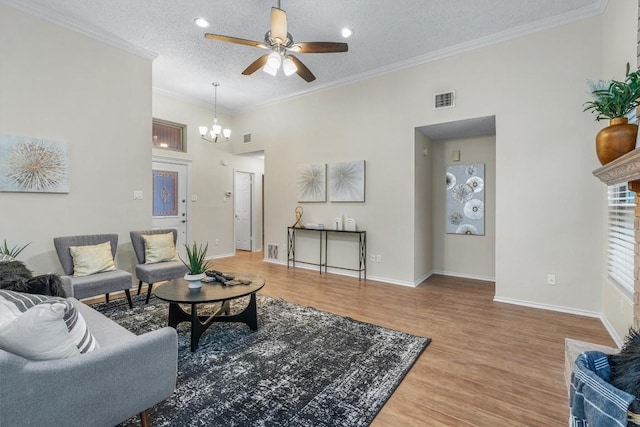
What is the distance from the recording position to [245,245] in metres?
7.91

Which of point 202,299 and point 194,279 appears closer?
point 202,299

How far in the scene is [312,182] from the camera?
558 centimetres

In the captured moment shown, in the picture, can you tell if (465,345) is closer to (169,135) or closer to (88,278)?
(88,278)

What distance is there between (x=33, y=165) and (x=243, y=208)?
4.57 metres

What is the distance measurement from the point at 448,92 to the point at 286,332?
3.78m

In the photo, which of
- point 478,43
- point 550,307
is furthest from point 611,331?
point 478,43

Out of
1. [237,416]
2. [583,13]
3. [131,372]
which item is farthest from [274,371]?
[583,13]

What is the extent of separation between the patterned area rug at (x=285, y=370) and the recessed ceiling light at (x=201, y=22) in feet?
11.2

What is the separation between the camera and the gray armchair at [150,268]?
3.69 m

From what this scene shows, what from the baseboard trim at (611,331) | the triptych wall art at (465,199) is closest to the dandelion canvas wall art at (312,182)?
the triptych wall art at (465,199)

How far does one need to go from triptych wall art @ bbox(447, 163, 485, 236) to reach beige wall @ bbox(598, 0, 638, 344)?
1.75m

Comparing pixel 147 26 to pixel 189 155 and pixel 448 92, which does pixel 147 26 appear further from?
pixel 448 92

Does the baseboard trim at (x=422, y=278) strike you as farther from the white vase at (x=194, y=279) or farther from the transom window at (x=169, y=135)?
the transom window at (x=169, y=135)

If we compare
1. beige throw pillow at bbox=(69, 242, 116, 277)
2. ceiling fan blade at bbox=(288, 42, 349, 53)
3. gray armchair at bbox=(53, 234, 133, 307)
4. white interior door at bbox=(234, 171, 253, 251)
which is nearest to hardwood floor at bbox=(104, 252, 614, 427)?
gray armchair at bbox=(53, 234, 133, 307)
